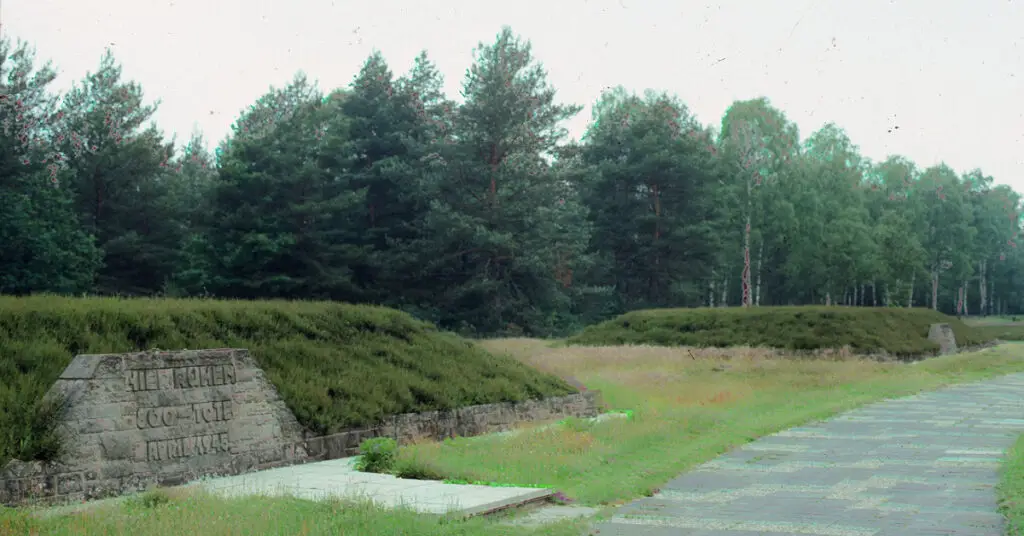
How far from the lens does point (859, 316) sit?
39375 millimetres

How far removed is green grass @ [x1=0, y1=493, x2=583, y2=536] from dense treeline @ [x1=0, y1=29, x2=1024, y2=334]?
3343 cm

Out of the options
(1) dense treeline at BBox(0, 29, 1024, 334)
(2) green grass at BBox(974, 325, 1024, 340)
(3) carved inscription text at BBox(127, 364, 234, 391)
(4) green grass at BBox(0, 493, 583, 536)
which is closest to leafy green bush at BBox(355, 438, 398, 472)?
(3) carved inscription text at BBox(127, 364, 234, 391)

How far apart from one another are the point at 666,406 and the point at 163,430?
11.3 meters

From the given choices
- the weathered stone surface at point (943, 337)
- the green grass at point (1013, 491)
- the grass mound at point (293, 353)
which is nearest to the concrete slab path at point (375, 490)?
the grass mound at point (293, 353)

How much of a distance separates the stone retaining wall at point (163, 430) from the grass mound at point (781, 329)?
26.7 meters

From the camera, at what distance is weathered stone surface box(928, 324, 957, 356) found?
41.4m

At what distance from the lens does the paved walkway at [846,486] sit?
8.66 metres

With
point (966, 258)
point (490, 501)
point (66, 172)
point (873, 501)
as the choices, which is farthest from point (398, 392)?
point (966, 258)

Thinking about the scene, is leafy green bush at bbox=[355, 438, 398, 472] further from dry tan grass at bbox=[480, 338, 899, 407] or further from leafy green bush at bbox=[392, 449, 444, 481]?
dry tan grass at bbox=[480, 338, 899, 407]

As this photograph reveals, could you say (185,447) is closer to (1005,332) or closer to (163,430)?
(163,430)

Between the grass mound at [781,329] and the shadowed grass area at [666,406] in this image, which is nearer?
the shadowed grass area at [666,406]

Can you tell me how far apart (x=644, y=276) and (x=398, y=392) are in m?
47.2

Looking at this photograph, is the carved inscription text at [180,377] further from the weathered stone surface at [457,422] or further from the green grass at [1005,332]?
the green grass at [1005,332]

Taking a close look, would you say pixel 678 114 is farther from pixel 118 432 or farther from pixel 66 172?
pixel 118 432
